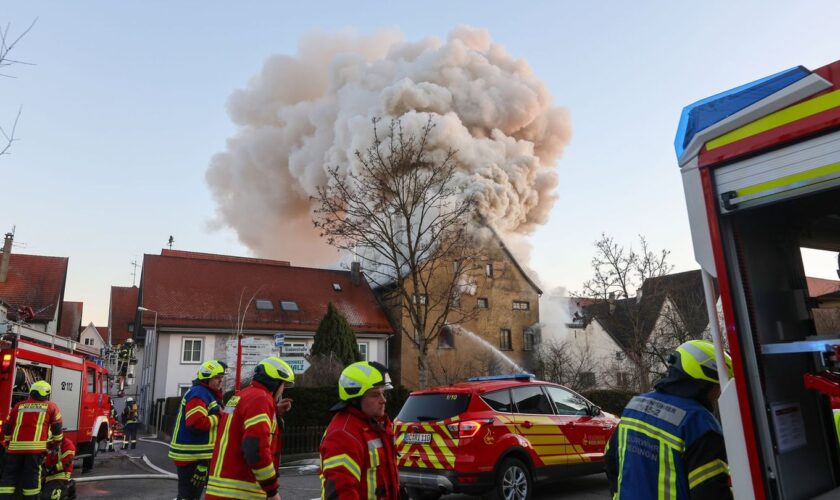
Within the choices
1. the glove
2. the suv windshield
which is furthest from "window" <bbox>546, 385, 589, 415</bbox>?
the glove

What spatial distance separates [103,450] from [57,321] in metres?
21.8

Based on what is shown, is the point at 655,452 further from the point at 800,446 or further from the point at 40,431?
the point at 40,431

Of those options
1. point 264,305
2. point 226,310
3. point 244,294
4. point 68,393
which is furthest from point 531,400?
point 244,294

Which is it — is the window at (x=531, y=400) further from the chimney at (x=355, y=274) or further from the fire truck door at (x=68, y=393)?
the chimney at (x=355, y=274)

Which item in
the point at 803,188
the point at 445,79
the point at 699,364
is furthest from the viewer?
the point at 445,79

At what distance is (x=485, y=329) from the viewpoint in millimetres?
32469

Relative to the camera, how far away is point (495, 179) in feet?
113

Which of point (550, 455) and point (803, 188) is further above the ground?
point (803, 188)

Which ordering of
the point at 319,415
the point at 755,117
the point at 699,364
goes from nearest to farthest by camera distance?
the point at 755,117, the point at 699,364, the point at 319,415

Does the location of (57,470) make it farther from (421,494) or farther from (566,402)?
(566,402)

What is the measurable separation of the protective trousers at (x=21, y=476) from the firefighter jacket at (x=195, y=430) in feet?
6.40

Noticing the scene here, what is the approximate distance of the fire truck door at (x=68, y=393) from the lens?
1025 cm

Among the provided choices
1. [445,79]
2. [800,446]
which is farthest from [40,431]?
[445,79]

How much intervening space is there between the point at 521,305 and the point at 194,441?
30.0 m
